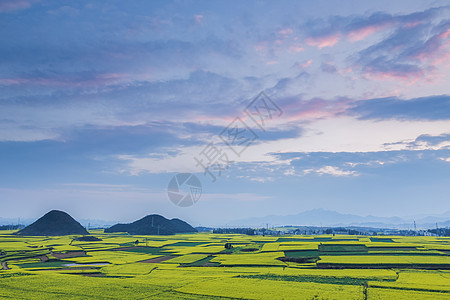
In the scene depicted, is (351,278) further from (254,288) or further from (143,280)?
(143,280)

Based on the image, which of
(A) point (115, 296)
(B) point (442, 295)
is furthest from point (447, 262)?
(A) point (115, 296)

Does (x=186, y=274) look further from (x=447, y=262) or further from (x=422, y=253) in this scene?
(x=422, y=253)

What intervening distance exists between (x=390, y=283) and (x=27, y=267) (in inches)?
2721

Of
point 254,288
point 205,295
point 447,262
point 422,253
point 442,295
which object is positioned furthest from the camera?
point 422,253

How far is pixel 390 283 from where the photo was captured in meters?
Answer: 45.5

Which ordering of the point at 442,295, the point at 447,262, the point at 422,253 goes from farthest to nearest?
1. the point at 422,253
2. the point at 447,262
3. the point at 442,295

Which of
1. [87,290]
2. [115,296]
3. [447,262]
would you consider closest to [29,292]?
[87,290]

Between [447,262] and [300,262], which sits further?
[300,262]

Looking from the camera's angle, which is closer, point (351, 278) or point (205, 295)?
point (205, 295)

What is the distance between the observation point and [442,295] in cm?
3831

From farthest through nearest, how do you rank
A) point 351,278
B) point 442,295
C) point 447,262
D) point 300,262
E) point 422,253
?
1. point 422,253
2. point 300,262
3. point 447,262
4. point 351,278
5. point 442,295

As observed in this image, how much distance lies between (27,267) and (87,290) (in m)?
35.2

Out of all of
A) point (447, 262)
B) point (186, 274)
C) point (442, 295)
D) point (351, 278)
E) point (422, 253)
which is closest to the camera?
point (442, 295)

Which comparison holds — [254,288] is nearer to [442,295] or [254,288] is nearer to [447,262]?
[442,295]
